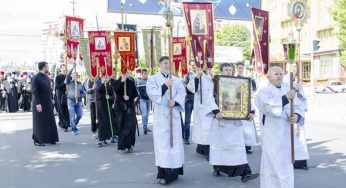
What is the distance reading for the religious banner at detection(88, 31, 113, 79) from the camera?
1152 cm

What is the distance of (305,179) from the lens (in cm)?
704

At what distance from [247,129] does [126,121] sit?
2431mm

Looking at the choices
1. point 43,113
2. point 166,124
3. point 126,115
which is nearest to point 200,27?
point 126,115

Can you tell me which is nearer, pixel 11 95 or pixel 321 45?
pixel 11 95

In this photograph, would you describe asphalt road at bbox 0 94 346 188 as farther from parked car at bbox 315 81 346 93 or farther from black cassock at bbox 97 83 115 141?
parked car at bbox 315 81 346 93

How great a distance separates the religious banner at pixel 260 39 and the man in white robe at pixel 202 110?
2.99 feet

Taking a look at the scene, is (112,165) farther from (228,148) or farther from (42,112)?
(42,112)

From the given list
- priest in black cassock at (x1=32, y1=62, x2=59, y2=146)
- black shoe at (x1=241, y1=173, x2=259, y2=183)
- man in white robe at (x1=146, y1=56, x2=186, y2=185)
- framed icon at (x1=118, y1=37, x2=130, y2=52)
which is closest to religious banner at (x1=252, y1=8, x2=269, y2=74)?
man in white robe at (x1=146, y1=56, x2=186, y2=185)

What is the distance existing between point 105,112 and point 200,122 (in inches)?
105

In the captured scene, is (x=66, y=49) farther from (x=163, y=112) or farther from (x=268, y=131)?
(x=268, y=131)

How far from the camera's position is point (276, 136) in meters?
5.64

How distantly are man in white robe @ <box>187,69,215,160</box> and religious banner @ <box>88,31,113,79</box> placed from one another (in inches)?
122

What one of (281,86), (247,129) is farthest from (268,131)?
(247,129)

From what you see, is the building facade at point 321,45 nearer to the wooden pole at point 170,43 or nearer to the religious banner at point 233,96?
the wooden pole at point 170,43
